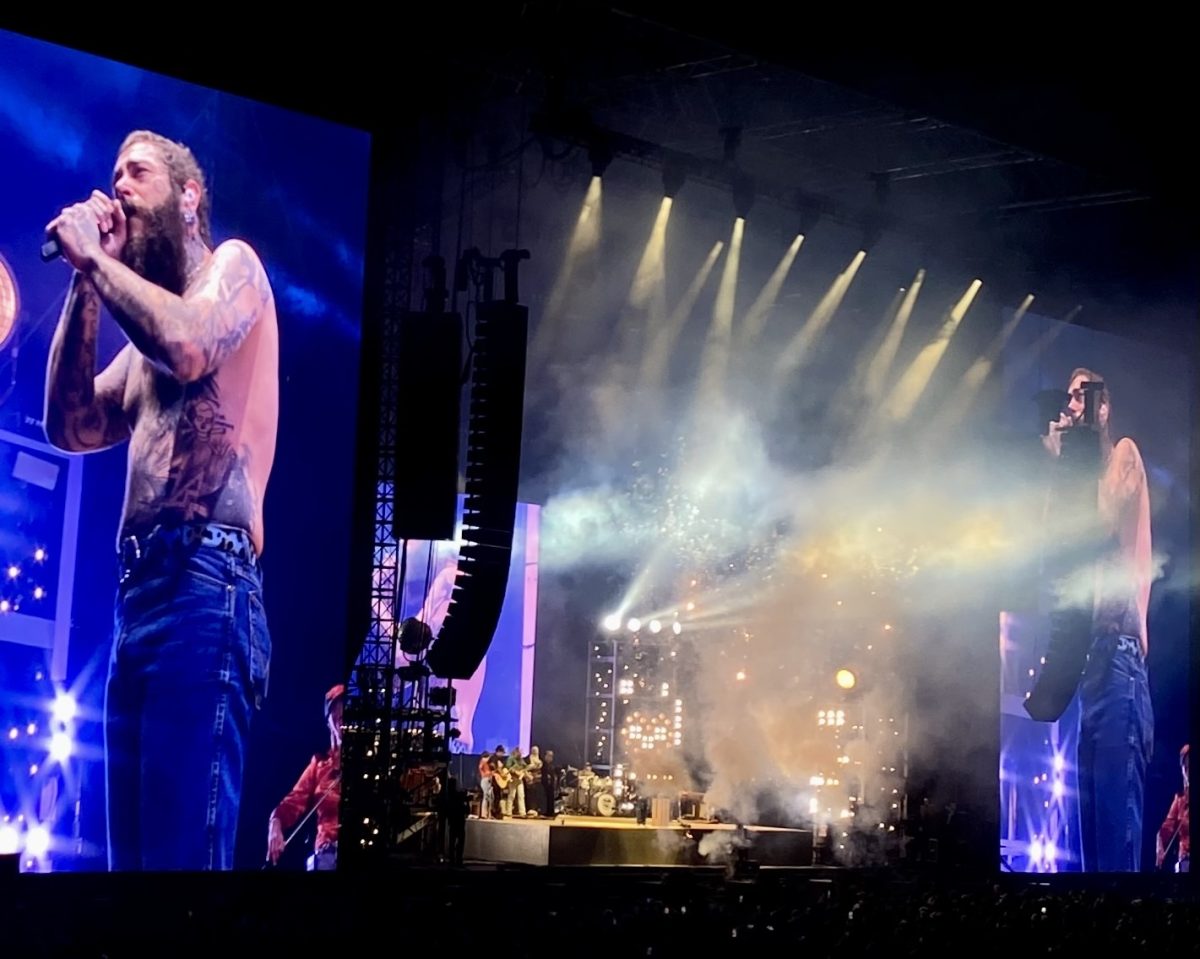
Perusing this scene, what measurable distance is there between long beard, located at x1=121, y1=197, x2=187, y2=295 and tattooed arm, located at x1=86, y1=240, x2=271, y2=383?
0.06 meters

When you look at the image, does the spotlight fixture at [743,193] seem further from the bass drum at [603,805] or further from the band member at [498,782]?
the bass drum at [603,805]

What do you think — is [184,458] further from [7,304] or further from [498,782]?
[498,782]

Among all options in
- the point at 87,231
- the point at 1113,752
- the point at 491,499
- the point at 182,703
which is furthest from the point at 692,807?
the point at 87,231

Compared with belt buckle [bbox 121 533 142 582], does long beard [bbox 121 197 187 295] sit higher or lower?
higher

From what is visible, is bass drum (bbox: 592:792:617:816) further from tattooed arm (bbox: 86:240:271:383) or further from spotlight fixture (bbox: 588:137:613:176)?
tattooed arm (bbox: 86:240:271:383)

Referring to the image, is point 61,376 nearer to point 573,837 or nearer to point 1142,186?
point 573,837

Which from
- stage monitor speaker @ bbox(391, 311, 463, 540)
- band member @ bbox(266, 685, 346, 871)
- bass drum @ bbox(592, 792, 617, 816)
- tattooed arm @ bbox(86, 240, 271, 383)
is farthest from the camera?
bass drum @ bbox(592, 792, 617, 816)

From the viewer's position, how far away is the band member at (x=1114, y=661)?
13867mm

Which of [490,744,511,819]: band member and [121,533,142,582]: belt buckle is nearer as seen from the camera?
[121,533,142,582]: belt buckle

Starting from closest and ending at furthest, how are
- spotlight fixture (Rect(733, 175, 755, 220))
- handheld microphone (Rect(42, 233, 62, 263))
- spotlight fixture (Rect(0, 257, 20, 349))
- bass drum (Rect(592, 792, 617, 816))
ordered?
spotlight fixture (Rect(0, 257, 20, 349)), handheld microphone (Rect(42, 233, 62, 263)), spotlight fixture (Rect(733, 175, 755, 220)), bass drum (Rect(592, 792, 617, 816))

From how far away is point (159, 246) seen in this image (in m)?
8.53

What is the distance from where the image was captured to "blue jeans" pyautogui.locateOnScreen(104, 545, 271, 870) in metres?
8.26

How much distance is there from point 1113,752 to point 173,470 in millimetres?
9304

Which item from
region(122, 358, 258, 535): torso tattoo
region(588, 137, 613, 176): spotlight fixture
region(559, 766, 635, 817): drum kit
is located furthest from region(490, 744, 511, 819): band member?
region(588, 137, 613, 176): spotlight fixture
